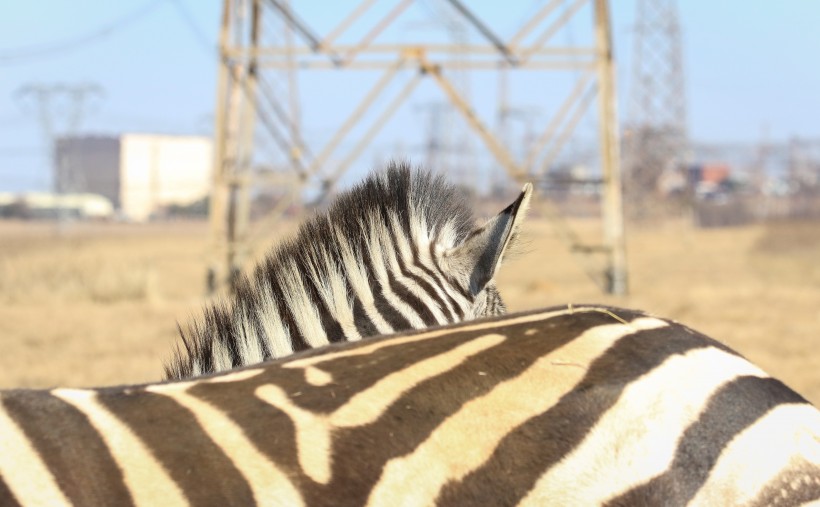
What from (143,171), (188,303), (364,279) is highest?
(143,171)

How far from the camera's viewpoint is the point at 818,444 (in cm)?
147

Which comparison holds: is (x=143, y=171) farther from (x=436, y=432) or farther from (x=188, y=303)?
(x=436, y=432)

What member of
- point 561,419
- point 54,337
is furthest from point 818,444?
point 54,337

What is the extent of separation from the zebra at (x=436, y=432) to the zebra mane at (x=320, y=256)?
483mm

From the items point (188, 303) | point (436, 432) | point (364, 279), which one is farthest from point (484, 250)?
point (188, 303)

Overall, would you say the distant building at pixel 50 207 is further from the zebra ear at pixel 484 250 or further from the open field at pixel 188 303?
the zebra ear at pixel 484 250

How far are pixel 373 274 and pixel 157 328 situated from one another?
36.9 feet

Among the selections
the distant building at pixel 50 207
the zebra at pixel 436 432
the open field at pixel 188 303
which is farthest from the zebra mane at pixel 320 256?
the distant building at pixel 50 207

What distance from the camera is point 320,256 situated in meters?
2.20

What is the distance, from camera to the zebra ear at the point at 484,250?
2242mm

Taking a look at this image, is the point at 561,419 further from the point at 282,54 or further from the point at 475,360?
the point at 282,54

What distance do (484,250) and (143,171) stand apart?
195 feet

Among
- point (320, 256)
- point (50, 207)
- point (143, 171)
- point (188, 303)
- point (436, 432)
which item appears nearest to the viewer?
point (436, 432)

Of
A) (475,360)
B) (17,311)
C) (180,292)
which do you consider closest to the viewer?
(475,360)
